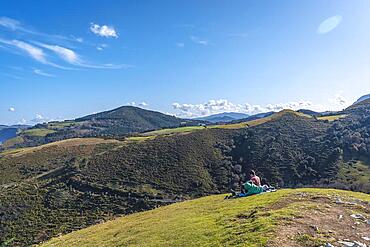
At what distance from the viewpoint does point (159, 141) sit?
161 meters

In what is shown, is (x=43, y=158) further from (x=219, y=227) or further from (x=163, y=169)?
(x=219, y=227)

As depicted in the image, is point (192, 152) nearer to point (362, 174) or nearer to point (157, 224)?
point (362, 174)

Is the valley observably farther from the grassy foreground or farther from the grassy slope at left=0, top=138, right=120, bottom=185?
the grassy foreground

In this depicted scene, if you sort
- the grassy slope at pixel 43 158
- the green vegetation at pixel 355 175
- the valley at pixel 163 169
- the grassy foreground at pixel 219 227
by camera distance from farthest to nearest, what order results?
the grassy slope at pixel 43 158, the green vegetation at pixel 355 175, the valley at pixel 163 169, the grassy foreground at pixel 219 227

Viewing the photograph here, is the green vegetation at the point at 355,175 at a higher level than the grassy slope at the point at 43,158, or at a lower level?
lower

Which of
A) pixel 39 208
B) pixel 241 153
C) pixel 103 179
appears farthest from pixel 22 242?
pixel 241 153

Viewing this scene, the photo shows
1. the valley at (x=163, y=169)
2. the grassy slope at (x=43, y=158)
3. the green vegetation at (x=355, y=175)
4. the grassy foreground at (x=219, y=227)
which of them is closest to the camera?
the grassy foreground at (x=219, y=227)

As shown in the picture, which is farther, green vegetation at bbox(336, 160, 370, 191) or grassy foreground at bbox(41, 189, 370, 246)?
green vegetation at bbox(336, 160, 370, 191)

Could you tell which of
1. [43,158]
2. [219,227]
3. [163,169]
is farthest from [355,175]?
[43,158]

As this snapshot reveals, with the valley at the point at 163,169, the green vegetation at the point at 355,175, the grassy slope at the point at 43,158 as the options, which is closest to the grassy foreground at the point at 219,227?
the valley at the point at 163,169

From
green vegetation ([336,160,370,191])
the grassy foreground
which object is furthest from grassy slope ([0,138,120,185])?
the grassy foreground

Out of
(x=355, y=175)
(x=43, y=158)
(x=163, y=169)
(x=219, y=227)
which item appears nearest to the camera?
(x=219, y=227)

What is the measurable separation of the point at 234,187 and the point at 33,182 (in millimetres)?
67921

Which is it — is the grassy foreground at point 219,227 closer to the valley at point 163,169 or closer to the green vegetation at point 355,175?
the valley at point 163,169
